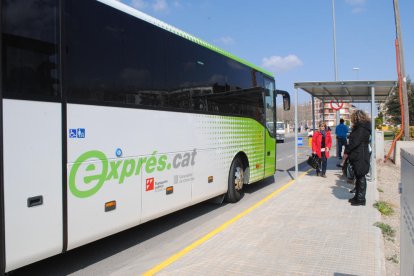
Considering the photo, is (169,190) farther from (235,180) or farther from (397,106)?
(397,106)

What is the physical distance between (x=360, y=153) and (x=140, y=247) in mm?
4802

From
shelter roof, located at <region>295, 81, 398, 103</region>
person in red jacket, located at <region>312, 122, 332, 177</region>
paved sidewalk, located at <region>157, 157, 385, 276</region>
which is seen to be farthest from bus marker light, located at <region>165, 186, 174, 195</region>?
person in red jacket, located at <region>312, 122, 332, 177</region>

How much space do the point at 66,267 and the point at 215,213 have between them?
3625 mm

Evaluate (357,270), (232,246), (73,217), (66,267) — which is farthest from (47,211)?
(357,270)

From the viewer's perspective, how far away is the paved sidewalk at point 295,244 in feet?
15.6

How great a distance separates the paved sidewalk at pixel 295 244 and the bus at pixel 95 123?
1.06 m

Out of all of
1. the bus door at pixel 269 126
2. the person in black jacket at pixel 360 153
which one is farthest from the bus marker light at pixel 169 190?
the bus door at pixel 269 126

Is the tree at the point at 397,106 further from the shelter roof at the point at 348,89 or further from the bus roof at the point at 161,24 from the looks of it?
the bus roof at the point at 161,24

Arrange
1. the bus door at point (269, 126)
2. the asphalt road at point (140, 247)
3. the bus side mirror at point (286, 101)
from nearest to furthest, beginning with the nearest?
the asphalt road at point (140, 247) < the bus door at point (269, 126) < the bus side mirror at point (286, 101)

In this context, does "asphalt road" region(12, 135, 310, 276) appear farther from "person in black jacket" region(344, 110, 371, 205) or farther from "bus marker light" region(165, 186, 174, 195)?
"person in black jacket" region(344, 110, 371, 205)

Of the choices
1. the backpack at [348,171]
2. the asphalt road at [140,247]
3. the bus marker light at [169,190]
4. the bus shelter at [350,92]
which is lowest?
the asphalt road at [140,247]

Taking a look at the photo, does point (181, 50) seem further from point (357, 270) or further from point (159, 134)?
point (357, 270)

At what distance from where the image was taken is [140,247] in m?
5.98

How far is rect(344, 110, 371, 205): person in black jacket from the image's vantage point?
8102mm
